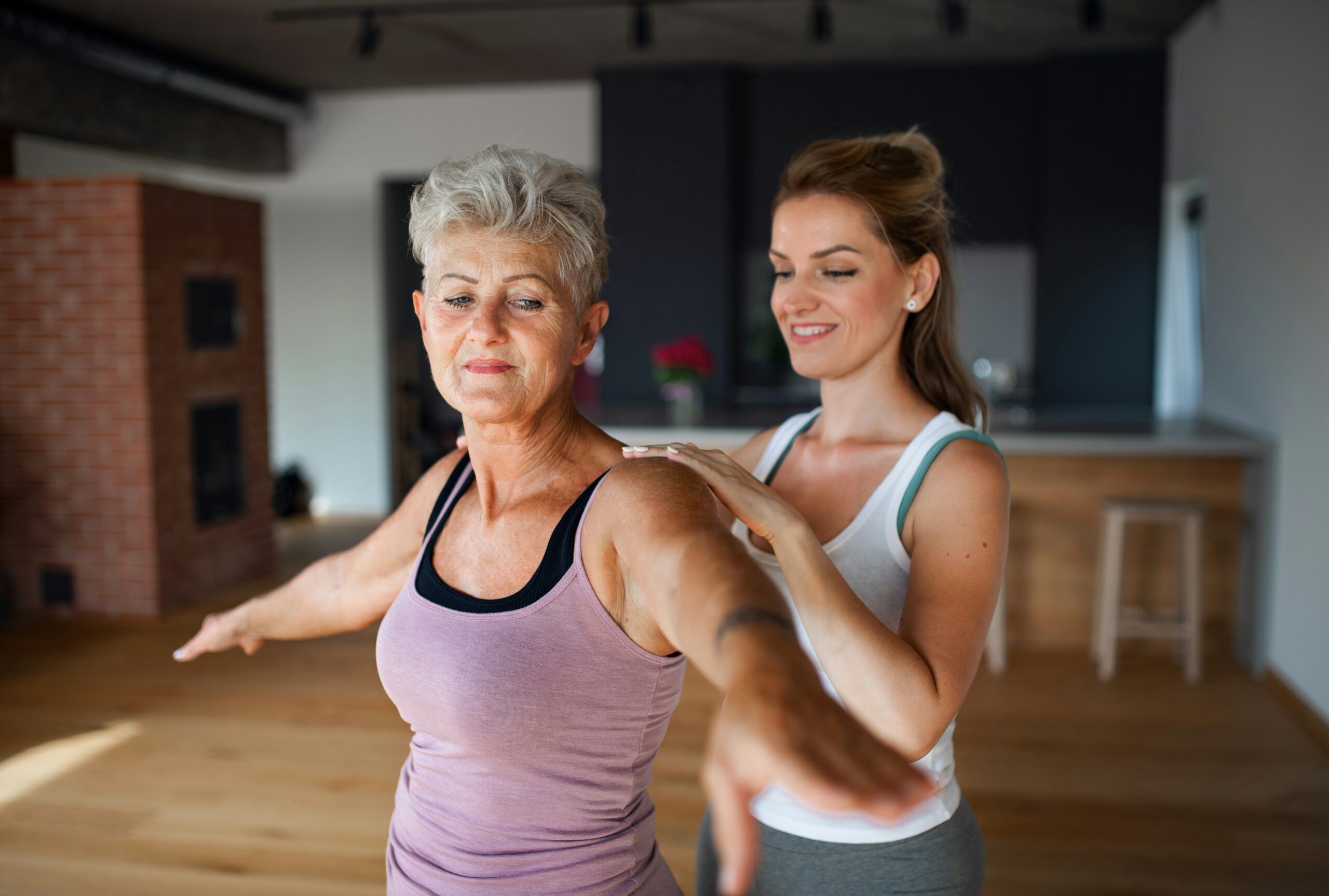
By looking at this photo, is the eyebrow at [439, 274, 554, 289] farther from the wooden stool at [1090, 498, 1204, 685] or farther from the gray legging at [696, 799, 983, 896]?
the wooden stool at [1090, 498, 1204, 685]

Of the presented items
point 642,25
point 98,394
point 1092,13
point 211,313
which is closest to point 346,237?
point 211,313

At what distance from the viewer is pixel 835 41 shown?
21.1 feet

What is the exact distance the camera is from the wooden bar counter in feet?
15.6

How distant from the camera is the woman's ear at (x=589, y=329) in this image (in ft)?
4.18

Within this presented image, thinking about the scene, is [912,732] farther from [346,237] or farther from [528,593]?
[346,237]

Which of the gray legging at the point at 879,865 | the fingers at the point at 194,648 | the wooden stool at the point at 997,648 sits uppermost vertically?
the fingers at the point at 194,648

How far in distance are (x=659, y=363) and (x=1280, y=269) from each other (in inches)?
111

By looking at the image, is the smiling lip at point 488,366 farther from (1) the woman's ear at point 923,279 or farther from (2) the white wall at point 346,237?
(2) the white wall at point 346,237

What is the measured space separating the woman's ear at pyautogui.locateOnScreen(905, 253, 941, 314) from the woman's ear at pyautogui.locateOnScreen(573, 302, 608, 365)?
0.50 metres

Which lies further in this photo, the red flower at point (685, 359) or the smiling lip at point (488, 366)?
the red flower at point (685, 359)

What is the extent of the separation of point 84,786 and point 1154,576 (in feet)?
14.5

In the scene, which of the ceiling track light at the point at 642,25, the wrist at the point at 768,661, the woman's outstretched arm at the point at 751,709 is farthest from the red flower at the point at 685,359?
the wrist at the point at 768,661

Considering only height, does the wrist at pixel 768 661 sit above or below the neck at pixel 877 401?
below

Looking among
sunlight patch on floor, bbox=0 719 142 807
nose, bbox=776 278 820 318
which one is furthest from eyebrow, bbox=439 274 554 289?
sunlight patch on floor, bbox=0 719 142 807
